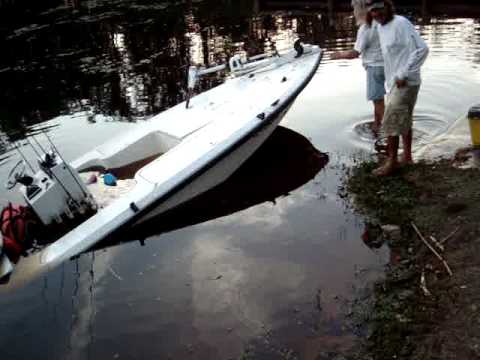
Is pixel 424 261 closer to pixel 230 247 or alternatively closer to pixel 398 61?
pixel 230 247

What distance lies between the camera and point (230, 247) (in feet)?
19.4

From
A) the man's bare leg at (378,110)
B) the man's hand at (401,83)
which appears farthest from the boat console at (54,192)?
the man's bare leg at (378,110)

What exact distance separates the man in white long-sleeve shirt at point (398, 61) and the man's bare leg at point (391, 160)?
51 millimetres

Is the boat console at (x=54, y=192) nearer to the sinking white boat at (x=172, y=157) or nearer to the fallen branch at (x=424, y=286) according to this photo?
the sinking white boat at (x=172, y=157)

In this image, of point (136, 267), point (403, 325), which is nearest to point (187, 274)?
point (136, 267)

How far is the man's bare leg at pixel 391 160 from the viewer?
6.18 meters

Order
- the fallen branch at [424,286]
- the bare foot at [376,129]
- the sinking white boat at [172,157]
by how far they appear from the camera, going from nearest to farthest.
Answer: the fallen branch at [424,286] → the sinking white boat at [172,157] → the bare foot at [376,129]

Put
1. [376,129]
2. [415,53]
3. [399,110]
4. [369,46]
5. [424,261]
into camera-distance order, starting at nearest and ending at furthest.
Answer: [424,261] < [415,53] < [399,110] < [369,46] < [376,129]

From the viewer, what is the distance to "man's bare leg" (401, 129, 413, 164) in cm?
629

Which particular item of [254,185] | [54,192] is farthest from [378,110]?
[54,192]

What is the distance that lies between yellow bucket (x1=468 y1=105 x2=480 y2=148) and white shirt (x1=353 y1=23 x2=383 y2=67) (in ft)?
5.02

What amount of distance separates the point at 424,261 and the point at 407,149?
6.99 ft

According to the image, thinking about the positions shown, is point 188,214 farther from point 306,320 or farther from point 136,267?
point 306,320

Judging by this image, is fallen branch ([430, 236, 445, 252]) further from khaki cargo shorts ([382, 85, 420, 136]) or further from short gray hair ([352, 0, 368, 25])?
short gray hair ([352, 0, 368, 25])
